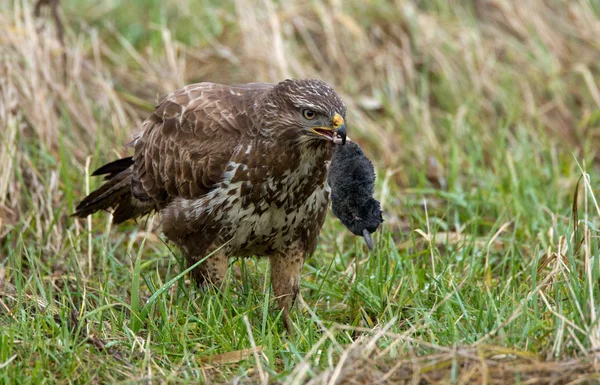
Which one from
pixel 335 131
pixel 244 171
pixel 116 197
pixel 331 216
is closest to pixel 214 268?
pixel 244 171

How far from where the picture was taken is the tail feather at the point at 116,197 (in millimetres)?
4738

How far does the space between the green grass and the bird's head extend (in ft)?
2.24

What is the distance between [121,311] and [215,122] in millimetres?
896

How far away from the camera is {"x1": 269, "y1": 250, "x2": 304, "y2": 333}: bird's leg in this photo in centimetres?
430

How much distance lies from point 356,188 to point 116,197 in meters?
1.46

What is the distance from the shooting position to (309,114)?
3863 mm

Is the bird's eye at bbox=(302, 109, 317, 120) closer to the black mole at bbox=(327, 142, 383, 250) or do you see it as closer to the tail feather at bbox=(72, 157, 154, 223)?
the black mole at bbox=(327, 142, 383, 250)

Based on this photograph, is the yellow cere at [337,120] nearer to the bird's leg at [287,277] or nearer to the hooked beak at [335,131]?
the hooked beak at [335,131]

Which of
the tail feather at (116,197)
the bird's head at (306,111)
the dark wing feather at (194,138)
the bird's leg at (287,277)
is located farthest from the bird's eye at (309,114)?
the tail feather at (116,197)

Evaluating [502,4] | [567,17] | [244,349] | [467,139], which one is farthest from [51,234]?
[567,17]

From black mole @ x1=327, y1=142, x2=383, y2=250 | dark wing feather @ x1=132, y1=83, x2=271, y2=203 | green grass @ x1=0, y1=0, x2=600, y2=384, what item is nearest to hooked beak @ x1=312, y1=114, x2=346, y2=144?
black mole @ x1=327, y1=142, x2=383, y2=250

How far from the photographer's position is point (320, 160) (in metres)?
4.04

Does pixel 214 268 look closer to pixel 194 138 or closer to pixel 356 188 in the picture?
pixel 194 138

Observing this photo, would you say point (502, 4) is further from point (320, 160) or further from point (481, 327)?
point (481, 327)
